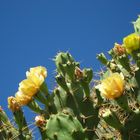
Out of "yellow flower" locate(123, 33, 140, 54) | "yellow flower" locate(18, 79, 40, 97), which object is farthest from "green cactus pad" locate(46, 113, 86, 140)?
"yellow flower" locate(123, 33, 140, 54)

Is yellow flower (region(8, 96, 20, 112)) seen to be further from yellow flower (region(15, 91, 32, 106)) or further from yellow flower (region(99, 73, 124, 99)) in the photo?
yellow flower (region(99, 73, 124, 99))

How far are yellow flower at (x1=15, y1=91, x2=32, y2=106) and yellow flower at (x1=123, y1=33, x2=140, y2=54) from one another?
84cm

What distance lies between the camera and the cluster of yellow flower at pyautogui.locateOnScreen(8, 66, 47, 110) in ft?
10.0

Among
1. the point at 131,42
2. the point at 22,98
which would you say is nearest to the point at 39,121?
the point at 22,98

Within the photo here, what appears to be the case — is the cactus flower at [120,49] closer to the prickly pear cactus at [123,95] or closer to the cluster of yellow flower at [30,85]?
the prickly pear cactus at [123,95]

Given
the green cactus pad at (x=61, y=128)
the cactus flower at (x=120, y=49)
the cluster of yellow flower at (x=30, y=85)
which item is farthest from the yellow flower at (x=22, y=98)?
the cactus flower at (x=120, y=49)

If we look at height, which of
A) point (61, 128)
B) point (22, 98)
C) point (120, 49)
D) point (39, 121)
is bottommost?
point (61, 128)

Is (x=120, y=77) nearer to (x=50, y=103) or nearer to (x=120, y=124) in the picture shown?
(x=120, y=124)

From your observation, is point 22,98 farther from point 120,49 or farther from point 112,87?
point 120,49

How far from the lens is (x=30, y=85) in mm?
3062

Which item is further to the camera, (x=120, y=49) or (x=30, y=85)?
(x=120, y=49)

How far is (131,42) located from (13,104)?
103cm

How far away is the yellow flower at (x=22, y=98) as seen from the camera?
10.1ft

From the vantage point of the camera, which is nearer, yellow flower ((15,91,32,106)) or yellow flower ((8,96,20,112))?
yellow flower ((15,91,32,106))
